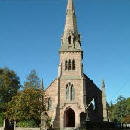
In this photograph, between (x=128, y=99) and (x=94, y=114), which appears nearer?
(x=94, y=114)

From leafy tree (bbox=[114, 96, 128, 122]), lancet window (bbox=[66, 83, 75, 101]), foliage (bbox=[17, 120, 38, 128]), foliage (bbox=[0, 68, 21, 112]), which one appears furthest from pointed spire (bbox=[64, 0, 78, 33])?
leafy tree (bbox=[114, 96, 128, 122])

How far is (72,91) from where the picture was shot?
56.0 metres

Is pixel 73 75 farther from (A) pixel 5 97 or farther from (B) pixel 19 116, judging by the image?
(A) pixel 5 97

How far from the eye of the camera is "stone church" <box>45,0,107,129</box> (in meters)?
54.1

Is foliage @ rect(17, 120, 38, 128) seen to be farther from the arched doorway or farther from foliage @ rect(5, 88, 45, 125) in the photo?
the arched doorway

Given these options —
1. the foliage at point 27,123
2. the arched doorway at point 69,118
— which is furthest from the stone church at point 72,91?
the foliage at point 27,123

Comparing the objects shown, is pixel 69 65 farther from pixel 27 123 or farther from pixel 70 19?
pixel 27 123

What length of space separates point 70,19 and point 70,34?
16.1ft

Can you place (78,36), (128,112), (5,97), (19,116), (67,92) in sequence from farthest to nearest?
(128,112) < (5,97) < (78,36) < (67,92) < (19,116)

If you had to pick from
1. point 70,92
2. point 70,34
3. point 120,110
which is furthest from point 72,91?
point 120,110

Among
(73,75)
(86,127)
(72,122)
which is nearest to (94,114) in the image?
(72,122)

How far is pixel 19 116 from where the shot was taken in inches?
1981

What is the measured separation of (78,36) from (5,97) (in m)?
26.3

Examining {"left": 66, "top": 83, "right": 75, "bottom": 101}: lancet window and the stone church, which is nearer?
the stone church
